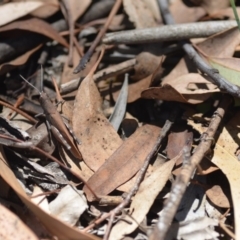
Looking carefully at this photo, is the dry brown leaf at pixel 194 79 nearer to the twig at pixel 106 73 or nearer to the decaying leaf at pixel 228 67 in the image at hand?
the decaying leaf at pixel 228 67

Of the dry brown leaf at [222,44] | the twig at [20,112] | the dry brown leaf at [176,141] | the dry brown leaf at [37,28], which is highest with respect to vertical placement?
the dry brown leaf at [37,28]

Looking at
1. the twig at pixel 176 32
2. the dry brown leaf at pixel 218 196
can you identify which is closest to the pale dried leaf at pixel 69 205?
the dry brown leaf at pixel 218 196

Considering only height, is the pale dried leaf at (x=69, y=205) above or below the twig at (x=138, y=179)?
above

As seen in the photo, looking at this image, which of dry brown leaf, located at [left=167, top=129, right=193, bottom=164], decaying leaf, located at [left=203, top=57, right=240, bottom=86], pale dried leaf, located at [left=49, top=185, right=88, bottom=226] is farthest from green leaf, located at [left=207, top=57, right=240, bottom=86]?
pale dried leaf, located at [left=49, top=185, right=88, bottom=226]

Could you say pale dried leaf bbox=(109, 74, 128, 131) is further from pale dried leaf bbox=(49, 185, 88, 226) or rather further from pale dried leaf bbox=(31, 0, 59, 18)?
pale dried leaf bbox=(31, 0, 59, 18)

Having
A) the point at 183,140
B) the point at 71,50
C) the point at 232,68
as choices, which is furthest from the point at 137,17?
the point at 183,140

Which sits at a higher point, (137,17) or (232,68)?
(137,17)

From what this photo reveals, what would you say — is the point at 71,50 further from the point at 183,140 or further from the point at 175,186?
the point at 175,186

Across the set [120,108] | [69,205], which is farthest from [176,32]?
[69,205]
